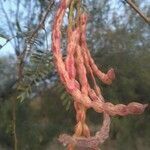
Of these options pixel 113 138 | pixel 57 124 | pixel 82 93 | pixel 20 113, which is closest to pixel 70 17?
pixel 82 93

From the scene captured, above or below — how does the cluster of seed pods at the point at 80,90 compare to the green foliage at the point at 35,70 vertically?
below

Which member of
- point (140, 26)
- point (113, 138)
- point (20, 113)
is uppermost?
point (140, 26)

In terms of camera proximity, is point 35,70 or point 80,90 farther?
point 35,70

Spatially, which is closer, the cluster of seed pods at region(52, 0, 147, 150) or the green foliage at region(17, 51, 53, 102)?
the cluster of seed pods at region(52, 0, 147, 150)

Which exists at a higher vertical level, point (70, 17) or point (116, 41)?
point (116, 41)

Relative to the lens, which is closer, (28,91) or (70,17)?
(70,17)

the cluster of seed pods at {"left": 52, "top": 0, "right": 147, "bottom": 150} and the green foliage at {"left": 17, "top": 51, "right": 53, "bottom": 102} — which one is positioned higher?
the green foliage at {"left": 17, "top": 51, "right": 53, "bottom": 102}

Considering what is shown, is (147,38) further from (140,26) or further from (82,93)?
(82,93)

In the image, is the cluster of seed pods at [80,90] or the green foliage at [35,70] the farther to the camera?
the green foliage at [35,70]
